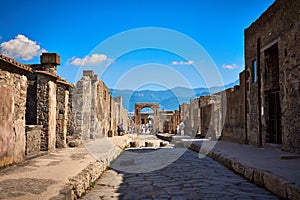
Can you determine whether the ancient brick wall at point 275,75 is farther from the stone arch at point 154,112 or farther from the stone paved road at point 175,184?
the stone arch at point 154,112

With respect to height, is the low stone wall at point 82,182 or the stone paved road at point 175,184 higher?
the low stone wall at point 82,182

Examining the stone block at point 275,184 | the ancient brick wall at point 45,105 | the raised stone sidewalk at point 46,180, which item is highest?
the ancient brick wall at point 45,105

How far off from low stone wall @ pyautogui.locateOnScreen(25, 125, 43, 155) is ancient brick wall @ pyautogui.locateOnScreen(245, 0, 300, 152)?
711cm

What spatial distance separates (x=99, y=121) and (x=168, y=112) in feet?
108

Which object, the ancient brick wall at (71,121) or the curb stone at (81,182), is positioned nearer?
the curb stone at (81,182)

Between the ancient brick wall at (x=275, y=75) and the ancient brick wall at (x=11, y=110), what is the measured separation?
22.9ft

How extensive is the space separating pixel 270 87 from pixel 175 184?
6.38 m

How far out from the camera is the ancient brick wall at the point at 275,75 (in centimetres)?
841

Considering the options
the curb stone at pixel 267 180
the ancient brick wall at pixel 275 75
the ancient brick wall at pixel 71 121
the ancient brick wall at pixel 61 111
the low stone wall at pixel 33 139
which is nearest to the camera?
the curb stone at pixel 267 180

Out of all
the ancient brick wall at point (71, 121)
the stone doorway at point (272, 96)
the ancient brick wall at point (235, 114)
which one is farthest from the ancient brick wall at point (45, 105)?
the ancient brick wall at point (235, 114)

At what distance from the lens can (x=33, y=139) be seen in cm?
831

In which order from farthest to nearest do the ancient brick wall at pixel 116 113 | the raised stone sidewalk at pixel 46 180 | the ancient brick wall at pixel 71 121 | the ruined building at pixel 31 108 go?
the ancient brick wall at pixel 116 113 → the ancient brick wall at pixel 71 121 → the ruined building at pixel 31 108 → the raised stone sidewalk at pixel 46 180

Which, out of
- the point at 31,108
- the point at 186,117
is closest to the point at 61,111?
the point at 31,108

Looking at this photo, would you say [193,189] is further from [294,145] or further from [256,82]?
[256,82]
